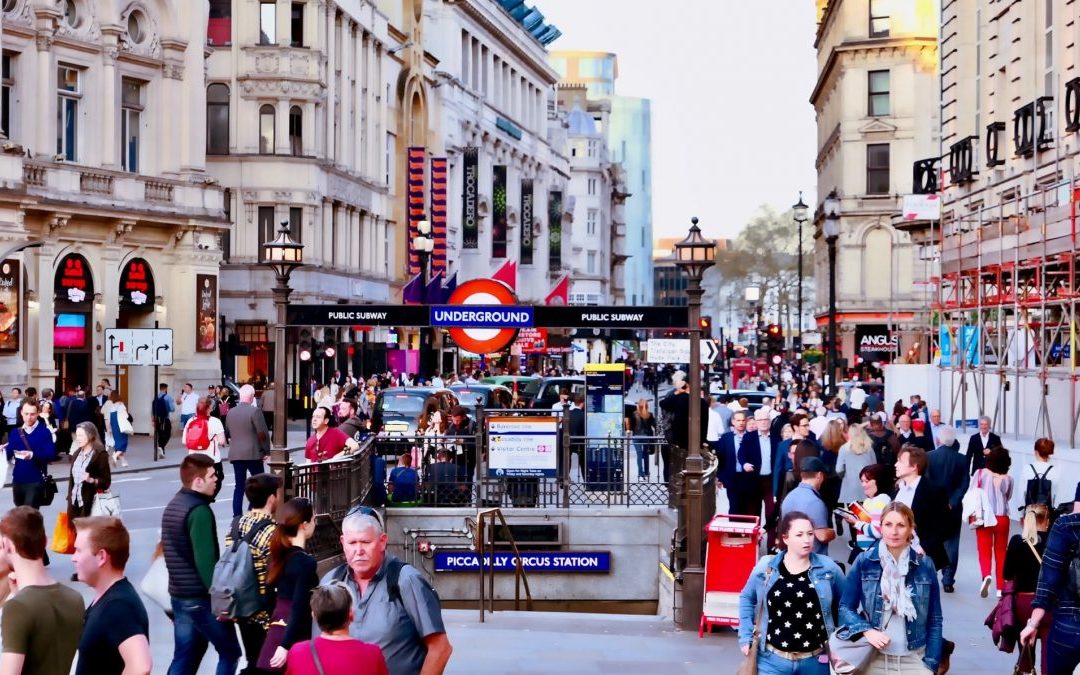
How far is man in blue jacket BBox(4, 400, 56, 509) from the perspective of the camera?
1956 centimetres

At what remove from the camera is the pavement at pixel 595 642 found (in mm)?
14180

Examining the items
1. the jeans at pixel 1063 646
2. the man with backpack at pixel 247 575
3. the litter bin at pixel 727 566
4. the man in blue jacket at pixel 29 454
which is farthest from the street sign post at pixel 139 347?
the jeans at pixel 1063 646

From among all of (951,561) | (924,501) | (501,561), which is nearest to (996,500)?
(951,561)

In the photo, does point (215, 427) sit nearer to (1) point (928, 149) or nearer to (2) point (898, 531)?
(2) point (898, 531)

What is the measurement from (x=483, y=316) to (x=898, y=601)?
1048 centimetres

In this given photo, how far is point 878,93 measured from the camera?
246 ft

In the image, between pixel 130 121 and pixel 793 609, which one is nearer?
pixel 793 609

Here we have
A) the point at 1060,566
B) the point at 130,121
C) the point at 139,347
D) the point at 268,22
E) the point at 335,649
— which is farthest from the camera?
the point at 268,22

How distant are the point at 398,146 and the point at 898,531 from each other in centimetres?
6973

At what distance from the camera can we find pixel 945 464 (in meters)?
18.8

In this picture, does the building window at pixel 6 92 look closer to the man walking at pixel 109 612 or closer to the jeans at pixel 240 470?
the jeans at pixel 240 470

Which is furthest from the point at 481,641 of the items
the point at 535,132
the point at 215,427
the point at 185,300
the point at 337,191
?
the point at 535,132

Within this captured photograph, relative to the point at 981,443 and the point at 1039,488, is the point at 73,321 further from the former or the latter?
the point at 1039,488

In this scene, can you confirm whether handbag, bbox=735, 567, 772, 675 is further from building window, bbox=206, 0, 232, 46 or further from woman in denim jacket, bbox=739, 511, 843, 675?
building window, bbox=206, 0, 232, 46
